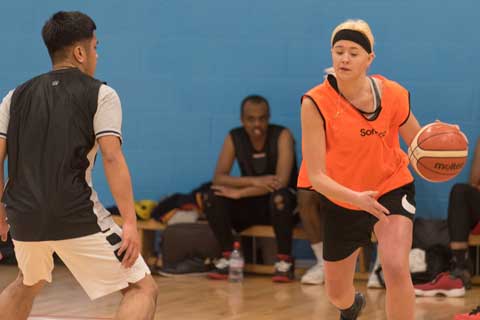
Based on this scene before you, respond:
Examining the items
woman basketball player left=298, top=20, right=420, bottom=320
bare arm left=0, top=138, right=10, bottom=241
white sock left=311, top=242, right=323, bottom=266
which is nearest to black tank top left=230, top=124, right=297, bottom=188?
white sock left=311, top=242, right=323, bottom=266

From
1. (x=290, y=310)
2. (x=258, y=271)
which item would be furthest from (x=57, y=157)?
(x=258, y=271)

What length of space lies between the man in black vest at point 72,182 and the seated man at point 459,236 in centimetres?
354

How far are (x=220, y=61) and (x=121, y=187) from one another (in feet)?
14.9

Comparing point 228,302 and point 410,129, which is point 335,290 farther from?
point 228,302

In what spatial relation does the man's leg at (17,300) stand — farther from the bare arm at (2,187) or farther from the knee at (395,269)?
the knee at (395,269)

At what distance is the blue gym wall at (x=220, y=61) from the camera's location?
309 inches

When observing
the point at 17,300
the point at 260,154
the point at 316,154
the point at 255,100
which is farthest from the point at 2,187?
the point at 260,154

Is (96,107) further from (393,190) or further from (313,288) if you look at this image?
(313,288)

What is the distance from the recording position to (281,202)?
762cm

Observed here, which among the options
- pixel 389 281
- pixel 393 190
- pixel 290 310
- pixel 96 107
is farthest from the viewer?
pixel 290 310

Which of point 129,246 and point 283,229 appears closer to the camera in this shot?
point 129,246

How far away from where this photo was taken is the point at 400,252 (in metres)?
4.26

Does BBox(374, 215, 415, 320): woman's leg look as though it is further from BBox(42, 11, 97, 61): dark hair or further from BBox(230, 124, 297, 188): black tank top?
BBox(230, 124, 297, 188): black tank top

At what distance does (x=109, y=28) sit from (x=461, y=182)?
339 centimetres
